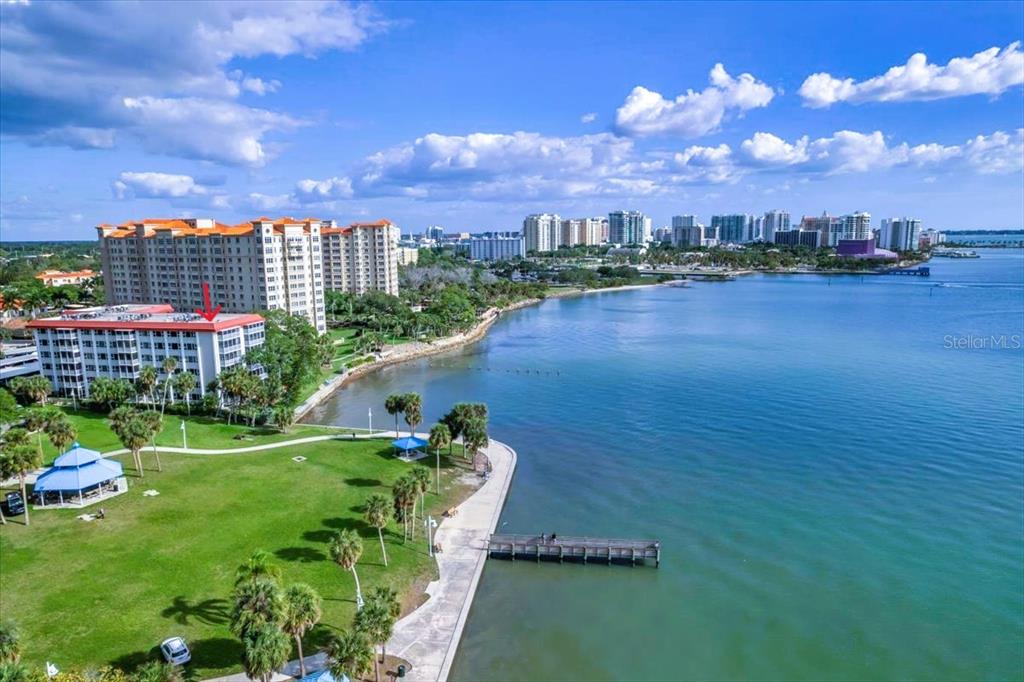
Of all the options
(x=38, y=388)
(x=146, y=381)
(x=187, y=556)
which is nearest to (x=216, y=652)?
(x=187, y=556)

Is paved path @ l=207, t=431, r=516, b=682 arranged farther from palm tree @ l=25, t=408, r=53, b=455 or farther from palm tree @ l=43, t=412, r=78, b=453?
palm tree @ l=25, t=408, r=53, b=455

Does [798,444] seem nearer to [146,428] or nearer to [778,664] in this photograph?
[778,664]

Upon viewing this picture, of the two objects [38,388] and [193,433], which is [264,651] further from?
[38,388]

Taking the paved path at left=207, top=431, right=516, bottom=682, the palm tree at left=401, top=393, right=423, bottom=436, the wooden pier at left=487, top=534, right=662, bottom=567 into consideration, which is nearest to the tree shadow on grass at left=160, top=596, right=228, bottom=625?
the paved path at left=207, top=431, right=516, bottom=682

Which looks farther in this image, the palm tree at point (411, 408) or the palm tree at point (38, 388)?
the palm tree at point (38, 388)

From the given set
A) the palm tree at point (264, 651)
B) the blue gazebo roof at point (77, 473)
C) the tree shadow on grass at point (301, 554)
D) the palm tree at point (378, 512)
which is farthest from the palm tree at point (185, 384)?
the palm tree at point (264, 651)

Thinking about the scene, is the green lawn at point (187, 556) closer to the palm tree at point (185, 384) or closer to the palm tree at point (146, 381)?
the palm tree at point (185, 384)
